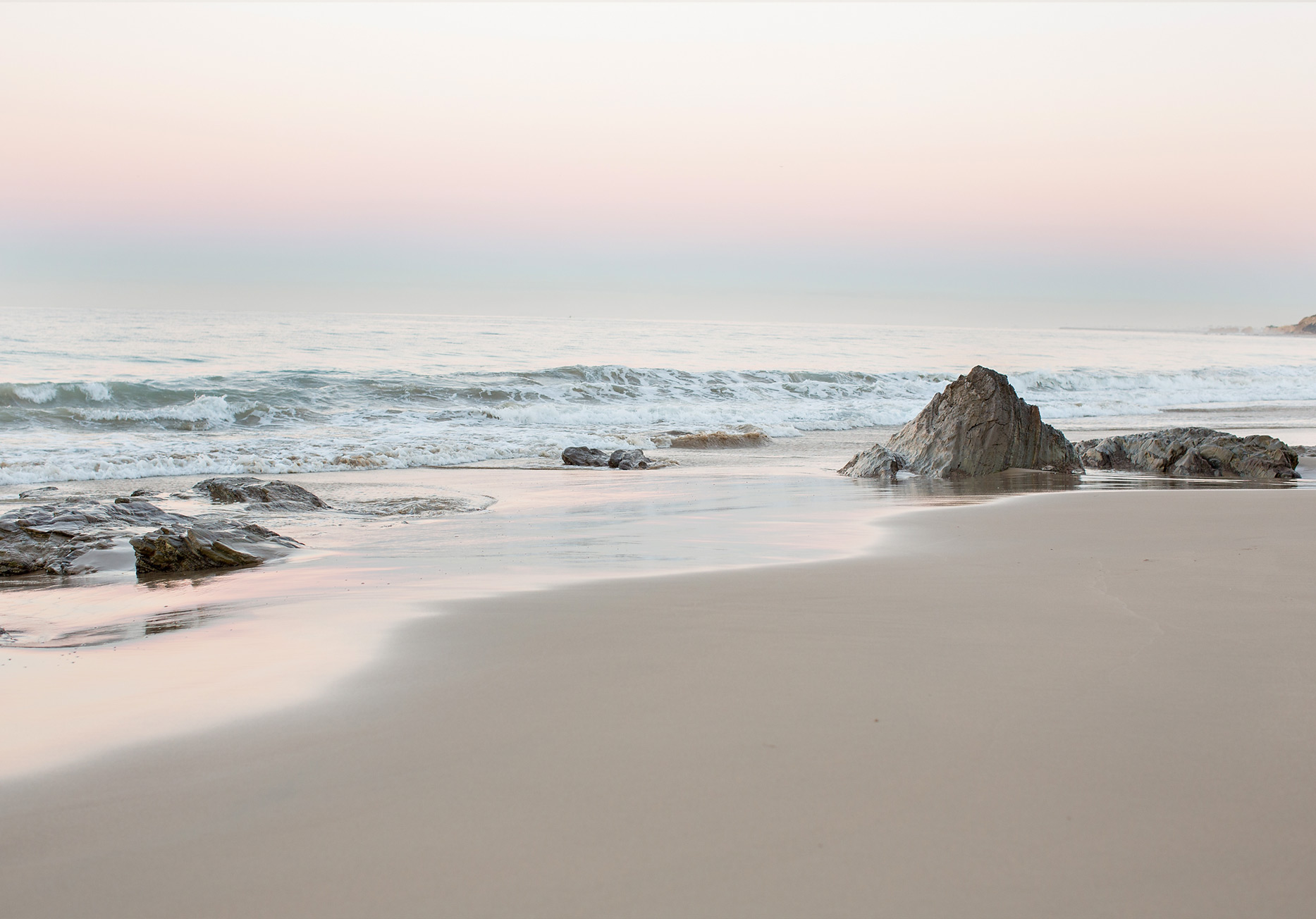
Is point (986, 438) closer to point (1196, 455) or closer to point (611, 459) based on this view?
point (1196, 455)

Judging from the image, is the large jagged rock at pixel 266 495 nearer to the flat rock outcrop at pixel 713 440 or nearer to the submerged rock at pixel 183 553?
the submerged rock at pixel 183 553

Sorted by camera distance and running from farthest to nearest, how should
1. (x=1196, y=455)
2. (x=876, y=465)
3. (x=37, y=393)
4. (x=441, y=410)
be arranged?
(x=441, y=410), (x=37, y=393), (x=876, y=465), (x=1196, y=455)

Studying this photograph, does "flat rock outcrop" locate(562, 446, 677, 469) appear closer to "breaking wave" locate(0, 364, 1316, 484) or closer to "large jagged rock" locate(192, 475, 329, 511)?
"breaking wave" locate(0, 364, 1316, 484)

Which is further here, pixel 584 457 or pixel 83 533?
pixel 584 457

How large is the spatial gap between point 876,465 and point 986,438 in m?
1.19

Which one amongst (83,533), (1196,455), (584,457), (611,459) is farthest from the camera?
(584,457)

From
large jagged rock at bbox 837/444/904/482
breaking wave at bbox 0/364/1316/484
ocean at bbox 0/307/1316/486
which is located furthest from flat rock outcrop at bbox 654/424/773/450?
large jagged rock at bbox 837/444/904/482

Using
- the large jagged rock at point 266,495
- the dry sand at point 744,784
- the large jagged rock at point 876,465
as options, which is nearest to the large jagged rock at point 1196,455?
the large jagged rock at point 876,465

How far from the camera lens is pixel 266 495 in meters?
6.80

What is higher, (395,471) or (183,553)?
(183,553)

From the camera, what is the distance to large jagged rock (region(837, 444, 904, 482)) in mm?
8477

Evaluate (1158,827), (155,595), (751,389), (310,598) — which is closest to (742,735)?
(1158,827)

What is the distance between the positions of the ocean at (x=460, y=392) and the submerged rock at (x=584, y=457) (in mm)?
850

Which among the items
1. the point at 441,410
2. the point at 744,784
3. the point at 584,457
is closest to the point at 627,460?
the point at 584,457
